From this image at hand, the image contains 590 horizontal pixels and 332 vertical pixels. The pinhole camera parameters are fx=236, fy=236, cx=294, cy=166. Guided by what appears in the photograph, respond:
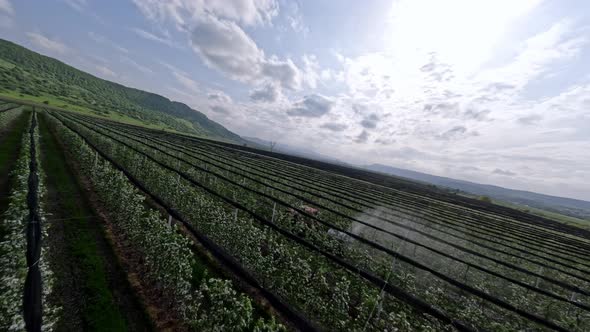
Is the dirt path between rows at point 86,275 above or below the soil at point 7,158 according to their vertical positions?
below

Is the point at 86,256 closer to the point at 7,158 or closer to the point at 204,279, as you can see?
the point at 204,279

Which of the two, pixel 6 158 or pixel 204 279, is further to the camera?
pixel 6 158

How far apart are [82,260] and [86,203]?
17.3ft

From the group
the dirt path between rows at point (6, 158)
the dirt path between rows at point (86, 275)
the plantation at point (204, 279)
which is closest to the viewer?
the plantation at point (204, 279)

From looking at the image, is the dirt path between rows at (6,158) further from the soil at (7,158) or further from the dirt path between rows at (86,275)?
the dirt path between rows at (86,275)

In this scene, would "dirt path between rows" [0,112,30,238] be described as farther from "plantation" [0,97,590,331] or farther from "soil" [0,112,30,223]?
"plantation" [0,97,590,331]

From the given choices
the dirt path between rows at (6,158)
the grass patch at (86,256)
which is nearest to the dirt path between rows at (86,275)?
the grass patch at (86,256)

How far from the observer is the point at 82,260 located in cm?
706

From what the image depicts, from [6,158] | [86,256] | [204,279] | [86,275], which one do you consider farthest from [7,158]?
[204,279]

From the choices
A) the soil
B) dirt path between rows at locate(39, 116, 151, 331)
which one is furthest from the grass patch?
the soil

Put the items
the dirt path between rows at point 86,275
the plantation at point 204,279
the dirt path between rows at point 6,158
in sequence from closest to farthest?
the plantation at point 204,279, the dirt path between rows at point 86,275, the dirt path between rows at point 6,158

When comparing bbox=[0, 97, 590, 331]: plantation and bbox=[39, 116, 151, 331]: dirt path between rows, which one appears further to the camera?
bbox=[39, 116, 151, 331]: dirt path between rows

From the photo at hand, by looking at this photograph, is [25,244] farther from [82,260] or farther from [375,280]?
[375,280]

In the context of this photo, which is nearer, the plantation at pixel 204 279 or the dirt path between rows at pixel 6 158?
the plantation at pixel 204 279
